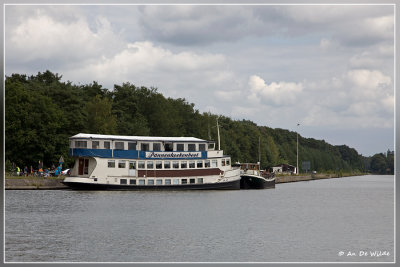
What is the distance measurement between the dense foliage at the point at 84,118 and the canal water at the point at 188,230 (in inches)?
772

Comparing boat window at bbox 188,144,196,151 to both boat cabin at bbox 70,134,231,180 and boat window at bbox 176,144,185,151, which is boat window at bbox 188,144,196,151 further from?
boat window at bbox 176,144,185,151

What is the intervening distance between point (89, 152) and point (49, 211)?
75.2ft

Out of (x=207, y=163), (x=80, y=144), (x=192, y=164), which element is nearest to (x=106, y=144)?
(x=80, y=144)

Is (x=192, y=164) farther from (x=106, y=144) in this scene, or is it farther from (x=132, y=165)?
(x=106, y=144)

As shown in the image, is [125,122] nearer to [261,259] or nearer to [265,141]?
[265,141]

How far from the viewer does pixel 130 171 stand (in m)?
81.1

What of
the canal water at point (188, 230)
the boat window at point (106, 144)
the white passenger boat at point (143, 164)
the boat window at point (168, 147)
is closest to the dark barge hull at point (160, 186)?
the white passenger boat at point (143, 164)

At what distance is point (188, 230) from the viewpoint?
46906mm

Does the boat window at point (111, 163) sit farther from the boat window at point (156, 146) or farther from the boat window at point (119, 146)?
the boat window at point (156, 146)

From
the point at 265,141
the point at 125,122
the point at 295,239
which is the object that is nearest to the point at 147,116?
the point at 125,122

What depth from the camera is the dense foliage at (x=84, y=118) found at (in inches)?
3600

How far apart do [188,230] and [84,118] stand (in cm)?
6376

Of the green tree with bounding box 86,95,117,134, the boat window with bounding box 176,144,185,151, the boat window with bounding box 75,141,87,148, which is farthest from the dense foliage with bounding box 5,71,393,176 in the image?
the boat window with bounding box 176,144,185,151

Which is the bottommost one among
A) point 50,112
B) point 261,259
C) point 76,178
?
point 261,259
